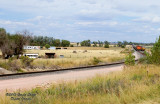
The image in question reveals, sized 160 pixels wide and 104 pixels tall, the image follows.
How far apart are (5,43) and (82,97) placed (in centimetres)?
4152

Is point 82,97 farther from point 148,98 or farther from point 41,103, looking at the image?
point 148,98

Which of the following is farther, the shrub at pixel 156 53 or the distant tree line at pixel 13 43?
the distant tree line at pixel 13 43

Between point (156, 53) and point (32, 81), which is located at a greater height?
point (156, 53)

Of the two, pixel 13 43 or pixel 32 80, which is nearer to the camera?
pixel 32 80

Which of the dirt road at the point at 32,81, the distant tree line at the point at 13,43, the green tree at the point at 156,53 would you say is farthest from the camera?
the distant tree line at the point at 13,43

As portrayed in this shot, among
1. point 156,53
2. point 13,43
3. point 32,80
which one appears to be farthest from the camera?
point 13,43

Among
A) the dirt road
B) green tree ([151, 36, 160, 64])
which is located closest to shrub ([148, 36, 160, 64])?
green tree ([151, 36, 160, 64])

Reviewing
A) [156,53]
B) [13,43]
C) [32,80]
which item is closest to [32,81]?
[32,80]

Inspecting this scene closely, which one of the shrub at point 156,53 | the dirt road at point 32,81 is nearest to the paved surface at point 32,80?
the dirt road at point 32,81

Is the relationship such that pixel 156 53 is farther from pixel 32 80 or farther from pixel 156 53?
pixel 32 80

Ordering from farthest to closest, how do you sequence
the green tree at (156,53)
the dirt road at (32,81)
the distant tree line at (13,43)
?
the distant tree line at (13,43), the green tree at (156,53), the dirt road at (32,81)

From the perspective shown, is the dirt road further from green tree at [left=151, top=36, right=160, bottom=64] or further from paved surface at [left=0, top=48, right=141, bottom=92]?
green tree at [left=151, top=36, right=160, bottom=64]

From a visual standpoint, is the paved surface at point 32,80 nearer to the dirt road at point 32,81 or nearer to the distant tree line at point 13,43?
the dirt road at point 32,81

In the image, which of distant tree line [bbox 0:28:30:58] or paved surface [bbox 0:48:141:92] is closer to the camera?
paved surface [bbox 0:48:141:92]
